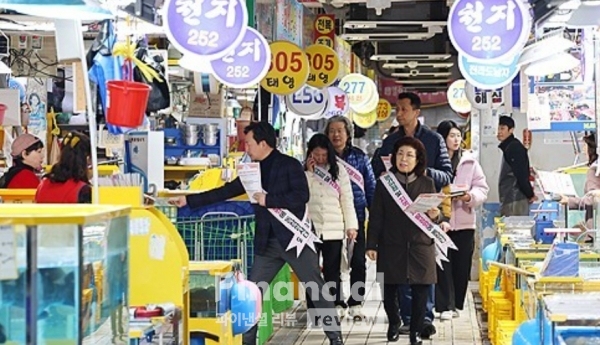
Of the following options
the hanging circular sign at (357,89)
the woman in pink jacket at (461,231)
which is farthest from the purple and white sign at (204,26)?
the hanging circular sign at (357,89)

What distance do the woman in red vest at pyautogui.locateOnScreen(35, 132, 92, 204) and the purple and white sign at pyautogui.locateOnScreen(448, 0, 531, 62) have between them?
2961 mm

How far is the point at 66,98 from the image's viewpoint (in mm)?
12539

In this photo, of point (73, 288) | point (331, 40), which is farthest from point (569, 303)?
point (331, 40)

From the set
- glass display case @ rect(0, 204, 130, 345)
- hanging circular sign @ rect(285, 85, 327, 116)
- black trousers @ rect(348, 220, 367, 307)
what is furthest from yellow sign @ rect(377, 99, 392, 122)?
glass display case @ rect(0, 204, 130, 345)

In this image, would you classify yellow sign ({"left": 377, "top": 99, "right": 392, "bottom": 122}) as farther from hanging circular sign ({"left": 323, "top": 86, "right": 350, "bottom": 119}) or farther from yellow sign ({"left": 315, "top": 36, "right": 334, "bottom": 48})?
yellow sign ({"left": 315, "top": 36, "right": 334, "bottom": 48})

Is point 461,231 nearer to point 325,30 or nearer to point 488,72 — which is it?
point 488,72

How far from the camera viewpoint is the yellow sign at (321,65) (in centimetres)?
1430

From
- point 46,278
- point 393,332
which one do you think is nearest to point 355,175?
point 393,332

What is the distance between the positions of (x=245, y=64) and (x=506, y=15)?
7.60 feet

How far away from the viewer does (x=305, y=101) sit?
14.4 meters

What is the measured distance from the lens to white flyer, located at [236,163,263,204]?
337 inches

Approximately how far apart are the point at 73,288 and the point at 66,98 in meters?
9.21

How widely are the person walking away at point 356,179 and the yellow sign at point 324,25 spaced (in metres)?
5.07

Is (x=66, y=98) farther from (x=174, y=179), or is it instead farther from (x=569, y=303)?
(x=569, y=303)
